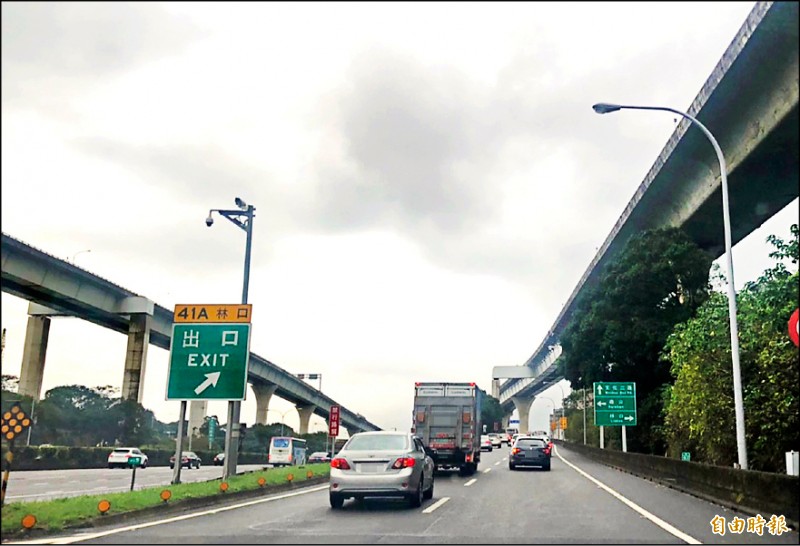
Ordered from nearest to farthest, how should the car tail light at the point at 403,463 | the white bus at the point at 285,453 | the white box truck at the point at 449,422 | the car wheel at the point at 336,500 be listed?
1. the car tail light at the point at 403,463
2. the car wheel at the point at 336,500
3. the white box truck at the point at 449,422
4. the white bus at the point at 285,453

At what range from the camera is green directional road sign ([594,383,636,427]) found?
3906 centimetres

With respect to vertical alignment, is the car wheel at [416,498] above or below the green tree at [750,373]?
below

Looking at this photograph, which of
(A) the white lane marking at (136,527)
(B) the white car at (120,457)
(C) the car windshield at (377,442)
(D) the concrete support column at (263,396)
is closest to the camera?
(A) the white lane marking at (136,527)

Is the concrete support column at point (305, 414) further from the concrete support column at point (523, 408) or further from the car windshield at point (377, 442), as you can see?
the car windshield at point (377, 442)

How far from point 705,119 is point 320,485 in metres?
16.3

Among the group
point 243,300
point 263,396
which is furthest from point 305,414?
point 243,300

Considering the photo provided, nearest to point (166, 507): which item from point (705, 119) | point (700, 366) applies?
point (700, 366)

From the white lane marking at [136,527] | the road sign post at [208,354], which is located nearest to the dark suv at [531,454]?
the white lane marking at [136,527]

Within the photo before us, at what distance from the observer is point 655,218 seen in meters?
41.4

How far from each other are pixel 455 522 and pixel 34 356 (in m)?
53.2

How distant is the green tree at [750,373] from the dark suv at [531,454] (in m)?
6.59

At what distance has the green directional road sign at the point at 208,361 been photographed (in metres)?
18.7

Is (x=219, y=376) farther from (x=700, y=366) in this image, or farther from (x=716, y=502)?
(x=700, y=366)

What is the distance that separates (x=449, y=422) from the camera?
90.8ft
